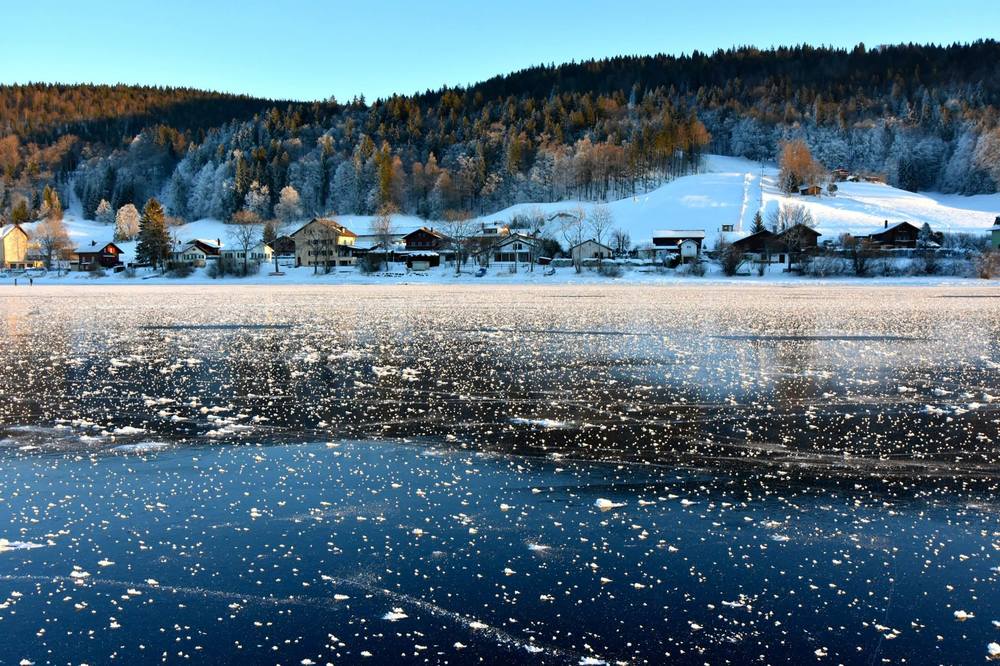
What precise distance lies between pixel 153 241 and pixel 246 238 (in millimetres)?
11913

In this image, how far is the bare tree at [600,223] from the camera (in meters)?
99.0

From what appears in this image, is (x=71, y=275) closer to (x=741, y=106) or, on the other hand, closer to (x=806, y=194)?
(x=806, y=194)

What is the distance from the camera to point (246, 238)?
312 ft

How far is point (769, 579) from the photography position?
16.1 feet

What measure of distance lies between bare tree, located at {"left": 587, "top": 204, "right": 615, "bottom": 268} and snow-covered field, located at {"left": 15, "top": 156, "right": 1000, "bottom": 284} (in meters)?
2.39

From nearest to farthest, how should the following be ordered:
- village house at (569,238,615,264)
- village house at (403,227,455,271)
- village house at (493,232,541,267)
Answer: village house at (569,238,615,264)
village house at (493,232,541,267)
village house at (403,227,455,271)

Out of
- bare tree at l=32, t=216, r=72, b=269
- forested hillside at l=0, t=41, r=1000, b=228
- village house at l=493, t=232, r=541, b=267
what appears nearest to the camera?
village house at l=493, t=232, r=541, b=267

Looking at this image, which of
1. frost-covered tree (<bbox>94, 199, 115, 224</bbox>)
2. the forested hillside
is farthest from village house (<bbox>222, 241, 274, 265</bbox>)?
frost-covered tree (<bbox>94, 199, 115, 224</bbox>)

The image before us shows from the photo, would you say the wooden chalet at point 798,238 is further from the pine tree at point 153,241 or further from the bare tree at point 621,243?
the pine tree at point 153,241

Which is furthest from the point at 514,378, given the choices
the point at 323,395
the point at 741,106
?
the point at 741,106

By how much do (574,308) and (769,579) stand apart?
90.5 ft

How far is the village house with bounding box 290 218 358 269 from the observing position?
100m

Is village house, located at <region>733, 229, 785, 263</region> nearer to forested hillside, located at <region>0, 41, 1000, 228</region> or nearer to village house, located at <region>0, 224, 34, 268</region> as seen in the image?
forested hillside, located at <region>0, 41, 1000, 228</region>

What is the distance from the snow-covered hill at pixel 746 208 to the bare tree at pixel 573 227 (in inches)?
229
